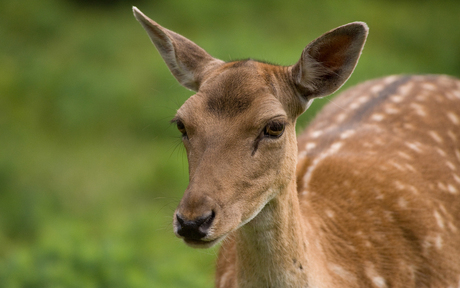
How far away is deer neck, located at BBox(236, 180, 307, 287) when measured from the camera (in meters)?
3.15

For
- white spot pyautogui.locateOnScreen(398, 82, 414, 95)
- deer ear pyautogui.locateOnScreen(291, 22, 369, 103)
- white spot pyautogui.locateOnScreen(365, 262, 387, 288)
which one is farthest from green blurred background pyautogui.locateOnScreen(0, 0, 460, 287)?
deer ear pyautogui.locateOnScreen(291, 22, 369, 103)

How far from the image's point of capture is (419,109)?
473cm

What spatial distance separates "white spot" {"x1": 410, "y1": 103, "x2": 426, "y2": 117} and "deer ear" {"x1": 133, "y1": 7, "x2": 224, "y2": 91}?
194 cm

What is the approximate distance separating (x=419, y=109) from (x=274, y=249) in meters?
2.23

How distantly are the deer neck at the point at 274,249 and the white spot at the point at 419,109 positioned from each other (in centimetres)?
197

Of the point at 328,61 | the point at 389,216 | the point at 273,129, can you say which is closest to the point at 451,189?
the point at 389,216

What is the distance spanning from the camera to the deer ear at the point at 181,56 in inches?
142

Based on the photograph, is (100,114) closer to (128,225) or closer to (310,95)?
(128,225)

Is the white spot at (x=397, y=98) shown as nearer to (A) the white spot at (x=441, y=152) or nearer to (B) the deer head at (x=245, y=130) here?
(A) the white spot at (x=441, y=152)

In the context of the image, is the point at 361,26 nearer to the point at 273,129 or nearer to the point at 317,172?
the point at 273,129

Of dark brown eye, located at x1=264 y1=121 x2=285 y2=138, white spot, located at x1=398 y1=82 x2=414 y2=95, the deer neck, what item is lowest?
white spot, located at x1=398 y1=82 x2=414 y2=95

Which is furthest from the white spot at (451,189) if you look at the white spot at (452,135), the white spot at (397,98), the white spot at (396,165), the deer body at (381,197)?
the white spot at (397,98)

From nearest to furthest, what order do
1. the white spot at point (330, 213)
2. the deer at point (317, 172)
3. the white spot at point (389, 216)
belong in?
the deer at point (317, 172) → the white spot at point (330, 213) → the white spot at point (389, 216)

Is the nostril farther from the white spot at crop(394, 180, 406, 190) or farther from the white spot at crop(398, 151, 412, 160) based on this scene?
the white spot at crop(398, 151, 412, 160)
